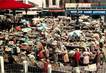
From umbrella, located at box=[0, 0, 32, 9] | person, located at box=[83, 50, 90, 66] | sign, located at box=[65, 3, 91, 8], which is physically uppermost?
umbrella, located at box=[0, 0, 32, 9]

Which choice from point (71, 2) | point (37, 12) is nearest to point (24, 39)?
point (37, 12)

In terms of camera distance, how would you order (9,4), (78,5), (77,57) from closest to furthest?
(9,4) < (77,57) < (78,5)

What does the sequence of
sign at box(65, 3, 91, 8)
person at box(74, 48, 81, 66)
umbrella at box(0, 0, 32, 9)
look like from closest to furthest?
1. umbrella at box(0, 0, 32, 9)
2. person at box(74, 48, 81, 66)
3. sign at box(65, 3, 91, 8)

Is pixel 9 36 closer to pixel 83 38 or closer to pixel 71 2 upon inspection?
pixel 83 38

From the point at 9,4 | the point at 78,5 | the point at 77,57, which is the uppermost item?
the point at 9,4

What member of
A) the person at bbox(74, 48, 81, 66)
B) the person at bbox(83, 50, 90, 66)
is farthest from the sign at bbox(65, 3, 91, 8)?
the person at bbox(74, 48, 81, 66)

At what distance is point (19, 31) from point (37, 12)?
108 ft

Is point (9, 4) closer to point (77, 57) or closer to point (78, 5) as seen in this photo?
point (77, 57)

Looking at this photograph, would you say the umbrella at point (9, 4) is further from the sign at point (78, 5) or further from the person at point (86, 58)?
the sign at point (78, 5)

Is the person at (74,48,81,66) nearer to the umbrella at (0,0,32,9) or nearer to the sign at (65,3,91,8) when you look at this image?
the umbrella at (0,0,32,9)

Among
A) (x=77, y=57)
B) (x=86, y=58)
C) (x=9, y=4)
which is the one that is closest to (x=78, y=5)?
(x=86, y=58)

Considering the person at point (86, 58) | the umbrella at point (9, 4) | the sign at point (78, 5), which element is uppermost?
the umbrella at point (9, 4)

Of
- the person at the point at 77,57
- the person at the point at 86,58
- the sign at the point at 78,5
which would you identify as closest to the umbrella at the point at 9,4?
the person at the point at 77,57

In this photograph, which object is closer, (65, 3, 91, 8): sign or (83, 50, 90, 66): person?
(83, 50, 90, 66): person
